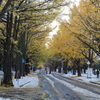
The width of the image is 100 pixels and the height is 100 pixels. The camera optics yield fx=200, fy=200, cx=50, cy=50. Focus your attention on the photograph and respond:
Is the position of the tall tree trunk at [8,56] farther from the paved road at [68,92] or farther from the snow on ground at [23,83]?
the paved road at [68,92]

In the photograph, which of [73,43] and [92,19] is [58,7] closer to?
[92,19]

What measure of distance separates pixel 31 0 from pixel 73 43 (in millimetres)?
14546

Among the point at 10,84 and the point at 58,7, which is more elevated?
the point at 58,7

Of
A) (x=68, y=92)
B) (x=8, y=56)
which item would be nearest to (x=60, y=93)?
(x=68, y=92)

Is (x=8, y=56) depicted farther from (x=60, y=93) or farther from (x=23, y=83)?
(x=60, y=93)

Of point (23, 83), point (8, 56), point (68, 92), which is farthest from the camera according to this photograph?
point (23, 83)

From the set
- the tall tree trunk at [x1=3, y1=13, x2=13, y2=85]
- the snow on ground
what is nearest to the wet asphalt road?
the snow on ground

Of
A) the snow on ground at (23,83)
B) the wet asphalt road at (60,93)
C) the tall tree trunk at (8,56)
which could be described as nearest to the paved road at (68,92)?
the wet asphalt road at (60,93)

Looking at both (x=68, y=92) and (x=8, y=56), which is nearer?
(x=68, y=92)

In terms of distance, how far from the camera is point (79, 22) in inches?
824

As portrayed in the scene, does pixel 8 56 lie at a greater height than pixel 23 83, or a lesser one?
greater

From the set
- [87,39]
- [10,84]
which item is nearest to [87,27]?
[87,39]

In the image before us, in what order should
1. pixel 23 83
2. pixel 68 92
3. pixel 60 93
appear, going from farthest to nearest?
pixel 23 83
pixel 68 92
pixel 60 93

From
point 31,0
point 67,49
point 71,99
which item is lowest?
point 71,99
